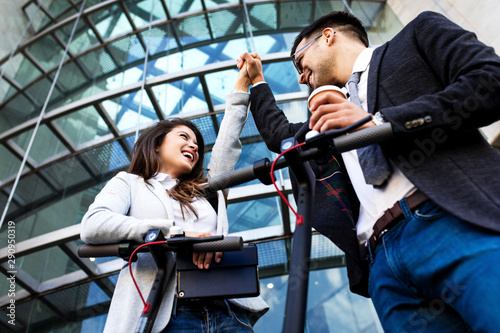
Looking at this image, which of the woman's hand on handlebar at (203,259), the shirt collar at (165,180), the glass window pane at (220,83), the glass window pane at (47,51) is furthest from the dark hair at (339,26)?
the glass window pane at (47,51)

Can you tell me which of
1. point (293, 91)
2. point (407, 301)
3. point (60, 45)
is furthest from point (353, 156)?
point (60, 45)

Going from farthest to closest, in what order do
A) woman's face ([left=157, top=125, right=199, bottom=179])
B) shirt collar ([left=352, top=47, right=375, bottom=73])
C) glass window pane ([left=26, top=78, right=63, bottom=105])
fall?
glass window pane ([left=26, top=78, right=63, bottom=105]) → woman's face ([left=157, top=125, right=199, bottom=179]) → shirt collar ([left=352, top=47, right=375, bottom=73])

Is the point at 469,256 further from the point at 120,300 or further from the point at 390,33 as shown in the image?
the point at 390,33

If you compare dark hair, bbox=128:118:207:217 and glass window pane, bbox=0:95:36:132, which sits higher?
glass window pane, bbox=0:95:36:132

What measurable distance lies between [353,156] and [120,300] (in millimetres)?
1227

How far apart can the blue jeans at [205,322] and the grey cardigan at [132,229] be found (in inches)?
2.2

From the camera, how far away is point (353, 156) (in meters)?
1.79

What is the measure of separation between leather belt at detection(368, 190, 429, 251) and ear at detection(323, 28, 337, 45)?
4.08 feet

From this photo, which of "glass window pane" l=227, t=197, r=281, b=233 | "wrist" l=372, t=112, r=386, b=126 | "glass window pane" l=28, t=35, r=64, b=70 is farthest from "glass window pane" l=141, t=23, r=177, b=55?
"wrist" l=372, t=112, r=386, b=126

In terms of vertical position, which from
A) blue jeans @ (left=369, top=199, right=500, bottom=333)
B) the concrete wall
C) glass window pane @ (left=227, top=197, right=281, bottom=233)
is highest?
the concrete wall

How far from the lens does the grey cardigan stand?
1.61 meters

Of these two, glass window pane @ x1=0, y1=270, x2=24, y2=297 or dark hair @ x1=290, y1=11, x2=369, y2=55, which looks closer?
dark hair @ x1=290, y1=11, x2=369, y2=55

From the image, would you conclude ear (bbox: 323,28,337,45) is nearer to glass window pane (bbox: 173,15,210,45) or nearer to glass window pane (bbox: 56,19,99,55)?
glass window pane (bbox: 173,15,210,45)

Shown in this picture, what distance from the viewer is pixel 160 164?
2410 millimetres
